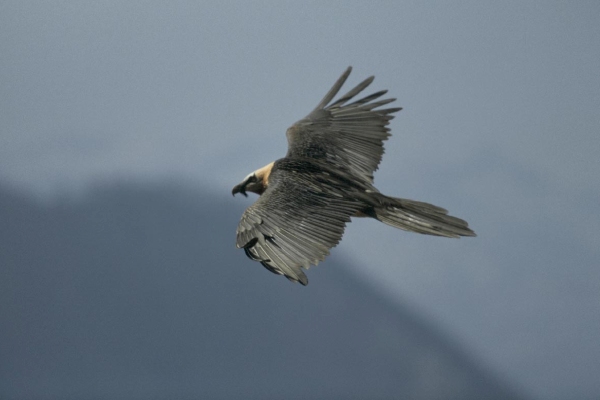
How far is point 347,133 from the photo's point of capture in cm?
685

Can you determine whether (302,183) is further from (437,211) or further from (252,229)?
(437,211)

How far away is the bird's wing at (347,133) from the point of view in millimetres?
6645

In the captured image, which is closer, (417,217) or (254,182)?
(417,217)

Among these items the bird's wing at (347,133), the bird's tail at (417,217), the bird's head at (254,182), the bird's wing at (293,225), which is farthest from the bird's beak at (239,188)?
the bird's tail at (417,217)

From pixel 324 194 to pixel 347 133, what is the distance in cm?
114

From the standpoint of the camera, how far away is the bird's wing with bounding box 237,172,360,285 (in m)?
5.31

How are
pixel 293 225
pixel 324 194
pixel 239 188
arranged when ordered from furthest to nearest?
pixel 239 188
pixel 324 194
pixel 293 225

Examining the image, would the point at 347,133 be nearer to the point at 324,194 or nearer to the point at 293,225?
the point at 324,194

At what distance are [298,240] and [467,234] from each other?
1197 mm

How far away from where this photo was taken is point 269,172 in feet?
21.7

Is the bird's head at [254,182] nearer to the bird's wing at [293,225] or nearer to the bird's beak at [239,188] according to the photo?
the bird's beak at [239,188]

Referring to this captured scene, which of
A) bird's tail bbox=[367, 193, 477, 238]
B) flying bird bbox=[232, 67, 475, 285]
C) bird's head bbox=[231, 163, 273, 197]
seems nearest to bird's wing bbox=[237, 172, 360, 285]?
flying bird bbox=[232, 67, 475, 285]

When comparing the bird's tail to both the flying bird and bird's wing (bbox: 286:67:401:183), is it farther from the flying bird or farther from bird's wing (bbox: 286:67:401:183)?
bird's wing (bbox: 286:67:401:183)

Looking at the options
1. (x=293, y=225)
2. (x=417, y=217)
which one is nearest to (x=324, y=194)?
(x=293, y=225)
